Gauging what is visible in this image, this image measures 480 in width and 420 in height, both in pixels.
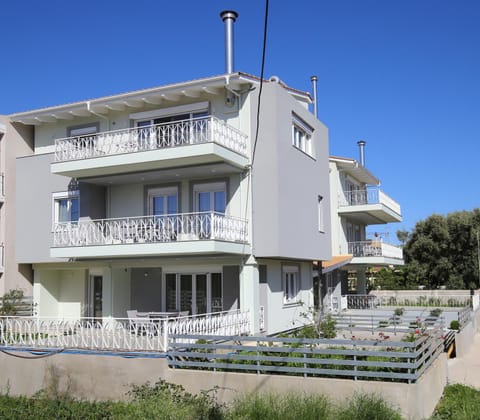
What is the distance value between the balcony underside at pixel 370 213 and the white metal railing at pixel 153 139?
13.1m

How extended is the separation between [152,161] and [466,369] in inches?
476

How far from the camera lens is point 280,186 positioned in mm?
18266

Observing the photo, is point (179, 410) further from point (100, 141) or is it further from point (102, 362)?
point (100, 141)

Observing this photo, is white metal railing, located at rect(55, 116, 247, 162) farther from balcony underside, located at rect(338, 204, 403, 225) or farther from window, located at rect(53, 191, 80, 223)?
balcony underside, located at rect(338, 204, 403, 225)

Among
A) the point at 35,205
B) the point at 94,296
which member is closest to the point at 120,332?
the point at 94,296

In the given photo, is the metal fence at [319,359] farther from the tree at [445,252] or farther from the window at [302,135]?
the tree at [445,252]

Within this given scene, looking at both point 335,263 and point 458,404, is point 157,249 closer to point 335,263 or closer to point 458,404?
point 458,404

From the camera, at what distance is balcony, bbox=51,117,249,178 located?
17078mm

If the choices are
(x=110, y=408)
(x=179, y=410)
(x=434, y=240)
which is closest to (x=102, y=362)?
(x=110, y=408)

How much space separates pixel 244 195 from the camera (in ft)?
59.7

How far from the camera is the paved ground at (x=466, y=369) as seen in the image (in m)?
15.4

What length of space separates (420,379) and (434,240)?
35.7m

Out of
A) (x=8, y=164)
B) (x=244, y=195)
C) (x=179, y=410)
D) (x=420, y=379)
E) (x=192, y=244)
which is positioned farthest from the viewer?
(x=8, y=164)

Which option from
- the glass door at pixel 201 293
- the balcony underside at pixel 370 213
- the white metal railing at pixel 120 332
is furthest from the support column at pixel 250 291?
the balcony underside at pixel 370 213
